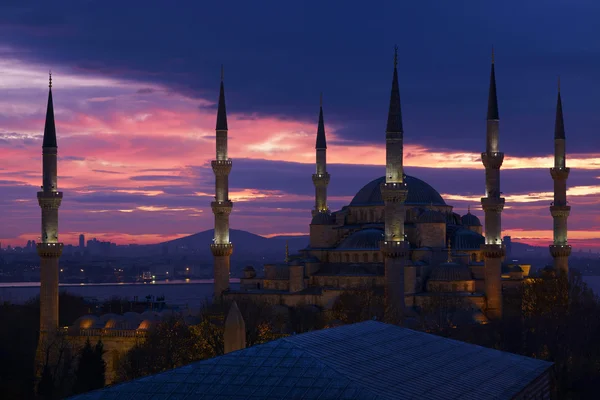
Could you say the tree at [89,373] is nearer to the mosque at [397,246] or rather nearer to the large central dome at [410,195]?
the mosque at [397,246]

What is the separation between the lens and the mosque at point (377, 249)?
5797cm

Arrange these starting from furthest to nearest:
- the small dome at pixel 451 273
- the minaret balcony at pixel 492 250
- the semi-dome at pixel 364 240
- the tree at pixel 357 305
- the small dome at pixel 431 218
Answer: the small dome at pixel 431 218 < the semi-dome at pixel 364 240 < the small dome at pixel 451 273 < the minaret balcony at pixel 492 250 < the tree at pixel 357 305

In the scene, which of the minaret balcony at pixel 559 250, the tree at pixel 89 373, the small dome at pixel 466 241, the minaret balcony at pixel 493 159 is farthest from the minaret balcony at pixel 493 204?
the tree at pixel 89 373

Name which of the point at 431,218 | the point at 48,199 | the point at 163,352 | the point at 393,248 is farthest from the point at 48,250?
the point at 431,218

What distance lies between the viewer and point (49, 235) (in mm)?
57719

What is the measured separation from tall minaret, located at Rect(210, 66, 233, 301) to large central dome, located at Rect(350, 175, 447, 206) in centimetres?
1119

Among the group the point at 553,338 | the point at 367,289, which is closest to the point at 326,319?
the point at 367,289

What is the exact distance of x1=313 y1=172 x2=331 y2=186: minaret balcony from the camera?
73.2 metres

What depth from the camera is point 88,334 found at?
2303 inches

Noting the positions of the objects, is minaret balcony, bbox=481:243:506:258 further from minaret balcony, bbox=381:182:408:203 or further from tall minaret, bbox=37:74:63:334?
tall minaret, bbox=37:74:63:334

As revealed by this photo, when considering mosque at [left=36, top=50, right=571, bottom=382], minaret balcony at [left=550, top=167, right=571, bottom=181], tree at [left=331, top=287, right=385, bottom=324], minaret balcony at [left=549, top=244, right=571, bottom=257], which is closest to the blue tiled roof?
tree at [left=331, top=287, right=385, bottom=324]

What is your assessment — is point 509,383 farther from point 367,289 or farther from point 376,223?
point 376,223

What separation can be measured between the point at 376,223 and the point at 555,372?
93.0 ft

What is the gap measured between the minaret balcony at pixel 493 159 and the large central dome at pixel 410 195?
10.5 m
